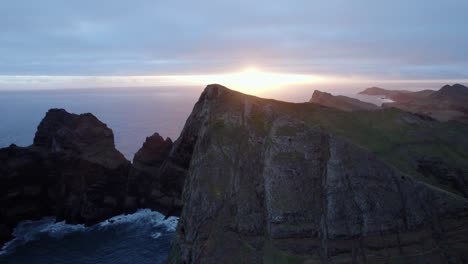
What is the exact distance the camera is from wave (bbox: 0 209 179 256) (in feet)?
230

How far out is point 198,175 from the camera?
52.5 meters

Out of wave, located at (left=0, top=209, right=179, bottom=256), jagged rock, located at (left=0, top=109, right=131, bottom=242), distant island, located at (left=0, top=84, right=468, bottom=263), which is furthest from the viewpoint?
jagged rock, located at (left=0, top=109, right=131, bottom=242)

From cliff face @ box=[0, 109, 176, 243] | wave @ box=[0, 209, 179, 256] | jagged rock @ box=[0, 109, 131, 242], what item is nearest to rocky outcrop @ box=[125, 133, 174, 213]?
Result: cliff face @ box=[0, 109, 176, 243]

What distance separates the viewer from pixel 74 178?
77625mm

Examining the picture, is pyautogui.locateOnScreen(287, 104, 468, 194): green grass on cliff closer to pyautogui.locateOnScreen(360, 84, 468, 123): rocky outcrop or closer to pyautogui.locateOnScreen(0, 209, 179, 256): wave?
pyautogui.locateOnScreen(0, 209, 179, 256): wave

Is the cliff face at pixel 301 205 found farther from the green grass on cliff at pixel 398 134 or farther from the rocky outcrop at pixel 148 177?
the rocky outcrop at pixel 148 177

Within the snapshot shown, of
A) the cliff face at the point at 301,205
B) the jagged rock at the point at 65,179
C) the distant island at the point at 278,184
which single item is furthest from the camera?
the jagged rock at the point at 65,179

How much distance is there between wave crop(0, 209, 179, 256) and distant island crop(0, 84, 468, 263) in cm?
180

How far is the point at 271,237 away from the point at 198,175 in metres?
15.5

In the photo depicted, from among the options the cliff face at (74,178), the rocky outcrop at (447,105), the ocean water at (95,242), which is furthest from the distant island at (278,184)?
the rocky outcrop at (447,105)

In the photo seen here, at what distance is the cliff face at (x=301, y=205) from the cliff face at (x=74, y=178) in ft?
100

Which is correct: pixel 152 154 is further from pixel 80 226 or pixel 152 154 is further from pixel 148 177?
pixel 80 226

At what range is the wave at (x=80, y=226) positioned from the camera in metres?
70.1

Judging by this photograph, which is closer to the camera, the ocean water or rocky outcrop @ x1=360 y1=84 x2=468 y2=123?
the ocean water
